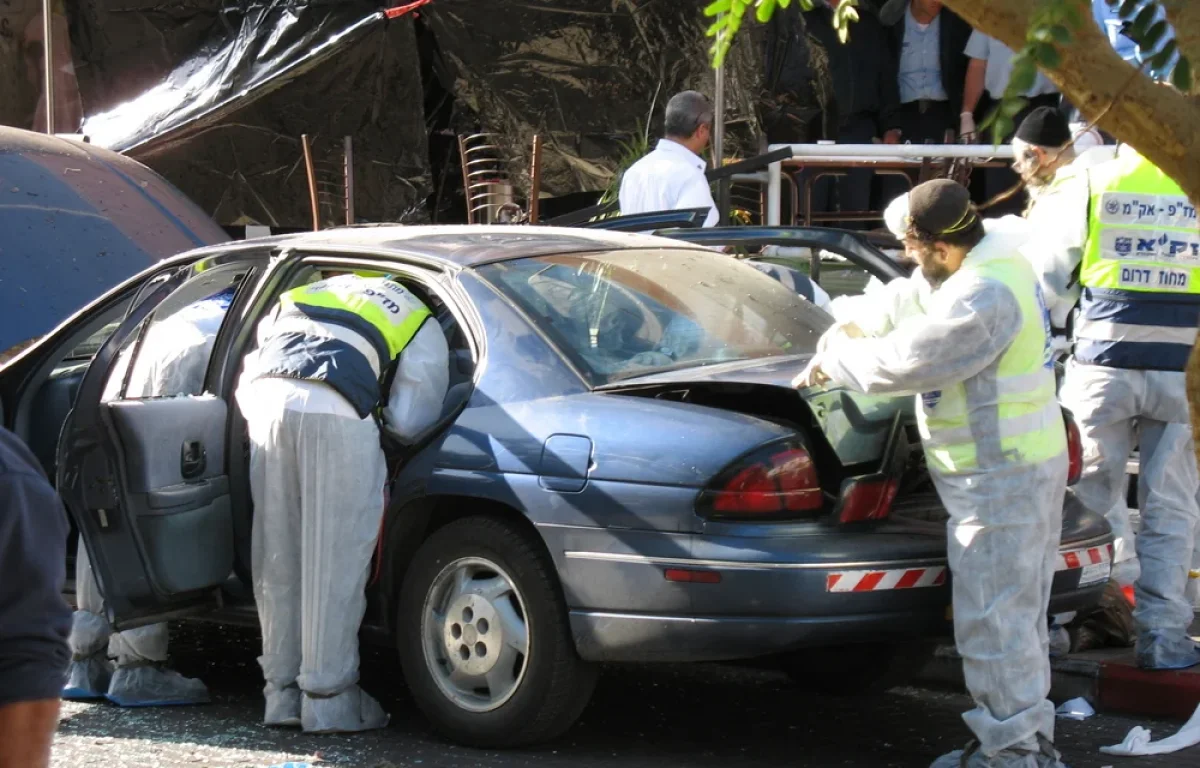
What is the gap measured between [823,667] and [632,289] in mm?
1540

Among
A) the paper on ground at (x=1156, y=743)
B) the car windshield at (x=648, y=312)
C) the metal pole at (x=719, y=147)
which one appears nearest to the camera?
the paper on ground at (x=1156, y=743)

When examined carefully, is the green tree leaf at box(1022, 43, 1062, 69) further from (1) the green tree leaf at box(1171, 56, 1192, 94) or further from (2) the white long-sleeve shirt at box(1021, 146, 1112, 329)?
(2) the white long-sleeve shirt at box(1021, 146, 1112, 329)

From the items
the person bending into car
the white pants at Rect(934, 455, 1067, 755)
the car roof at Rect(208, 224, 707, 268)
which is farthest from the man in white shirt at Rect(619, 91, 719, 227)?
the white pants at Rect(934, 455, 1067, 755)

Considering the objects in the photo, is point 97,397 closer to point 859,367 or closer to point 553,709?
point 553,709

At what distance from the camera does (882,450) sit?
5035 mm

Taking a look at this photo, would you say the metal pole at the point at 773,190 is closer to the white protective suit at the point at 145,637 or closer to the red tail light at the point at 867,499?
the white protective suit at the point at 145,637

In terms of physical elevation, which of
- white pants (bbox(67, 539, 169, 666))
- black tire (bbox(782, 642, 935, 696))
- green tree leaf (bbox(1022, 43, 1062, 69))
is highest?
green tree leaf (bbox(1022, 43, 1062, 69))

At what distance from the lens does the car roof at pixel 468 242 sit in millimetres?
5680

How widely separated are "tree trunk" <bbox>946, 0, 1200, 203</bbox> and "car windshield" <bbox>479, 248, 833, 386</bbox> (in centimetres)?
200

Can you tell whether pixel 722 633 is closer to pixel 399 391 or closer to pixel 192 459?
pixel 399 391

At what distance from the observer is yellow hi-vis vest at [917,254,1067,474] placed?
4703mm

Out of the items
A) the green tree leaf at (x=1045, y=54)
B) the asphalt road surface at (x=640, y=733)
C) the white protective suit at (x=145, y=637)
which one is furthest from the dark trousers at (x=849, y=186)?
the green tree leaf at (x=1045, y=54)

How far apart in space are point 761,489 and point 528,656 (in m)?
0.86

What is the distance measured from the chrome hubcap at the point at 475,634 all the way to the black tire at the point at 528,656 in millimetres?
23
